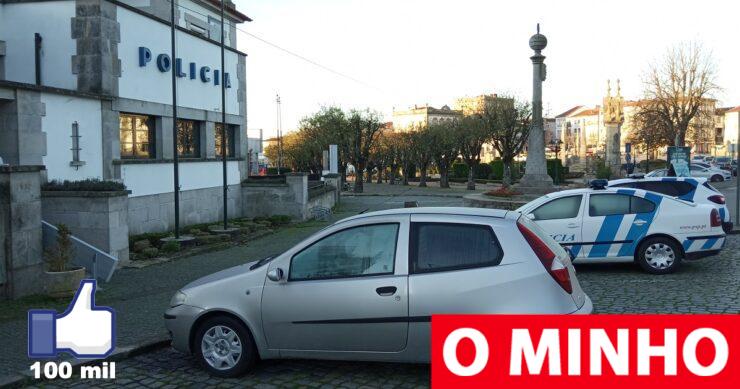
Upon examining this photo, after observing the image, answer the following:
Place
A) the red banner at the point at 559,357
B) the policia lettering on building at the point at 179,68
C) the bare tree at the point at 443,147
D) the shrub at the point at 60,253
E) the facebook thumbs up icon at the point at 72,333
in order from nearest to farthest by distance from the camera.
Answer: the red banner at the point at 559,357 → the facebook thumbs up icon at the point at 72,333 → the shrub at the point at 60,253 → the policia lettering on building at the point at 179,68 → the bare tree at the point at 443,147

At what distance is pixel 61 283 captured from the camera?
9086mm

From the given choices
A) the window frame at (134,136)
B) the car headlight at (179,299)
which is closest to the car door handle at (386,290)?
the car headlight at (179,299)

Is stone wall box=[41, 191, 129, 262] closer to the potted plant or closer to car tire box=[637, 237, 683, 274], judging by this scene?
the potted plant

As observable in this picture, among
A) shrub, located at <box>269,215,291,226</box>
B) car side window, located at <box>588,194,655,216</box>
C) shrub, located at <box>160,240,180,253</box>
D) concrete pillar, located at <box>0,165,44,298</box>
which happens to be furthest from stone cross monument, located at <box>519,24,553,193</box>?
concrete pillar, located at <box>0,165,44,298</box>

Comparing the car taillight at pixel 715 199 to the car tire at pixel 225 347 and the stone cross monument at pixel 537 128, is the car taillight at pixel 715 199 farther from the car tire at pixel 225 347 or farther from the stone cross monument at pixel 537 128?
the car tire at pixel 225 347

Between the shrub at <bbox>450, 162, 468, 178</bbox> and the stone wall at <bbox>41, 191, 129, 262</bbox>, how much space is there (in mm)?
53478

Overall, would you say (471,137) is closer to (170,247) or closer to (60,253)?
(170,247)

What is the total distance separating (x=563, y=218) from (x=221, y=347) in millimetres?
6750

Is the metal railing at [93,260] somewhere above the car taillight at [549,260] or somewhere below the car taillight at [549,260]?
below

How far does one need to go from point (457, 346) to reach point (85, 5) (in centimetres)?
1295

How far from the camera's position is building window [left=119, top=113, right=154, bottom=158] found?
16031mm

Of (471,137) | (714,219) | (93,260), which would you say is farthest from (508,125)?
(93,260)

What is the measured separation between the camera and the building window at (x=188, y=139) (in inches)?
755

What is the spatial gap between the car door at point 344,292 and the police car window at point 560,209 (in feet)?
A: 19.2
